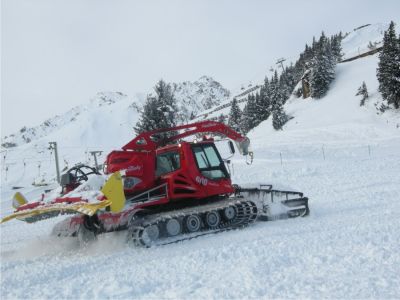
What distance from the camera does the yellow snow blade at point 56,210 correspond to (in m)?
8.00

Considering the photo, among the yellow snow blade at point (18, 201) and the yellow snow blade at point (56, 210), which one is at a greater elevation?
the yellow snow blade at point (18, 201)

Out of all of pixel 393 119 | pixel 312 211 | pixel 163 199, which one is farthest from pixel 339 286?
pixel 393 119

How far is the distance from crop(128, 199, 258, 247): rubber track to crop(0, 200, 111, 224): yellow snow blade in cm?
A: 102

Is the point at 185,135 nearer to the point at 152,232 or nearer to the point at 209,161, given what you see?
the point at 209,161

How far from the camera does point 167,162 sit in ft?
34.2

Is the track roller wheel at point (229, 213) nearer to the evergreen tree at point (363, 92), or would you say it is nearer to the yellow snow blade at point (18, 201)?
the yellow snow blade at point (18, 201)

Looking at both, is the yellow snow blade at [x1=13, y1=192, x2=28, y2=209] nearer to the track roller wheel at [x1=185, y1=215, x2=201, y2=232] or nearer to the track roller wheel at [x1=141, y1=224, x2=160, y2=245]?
the track roller wheel at [x1=141, y1=224, x2=160, y2=245]

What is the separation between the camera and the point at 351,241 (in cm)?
754

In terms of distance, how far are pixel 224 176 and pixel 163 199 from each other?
200 centimetres

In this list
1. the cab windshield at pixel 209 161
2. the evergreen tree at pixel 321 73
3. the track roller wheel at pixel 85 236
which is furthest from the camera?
the evergreen tree at pixel 321 73

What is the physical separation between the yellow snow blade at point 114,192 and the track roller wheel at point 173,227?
4.13 ft

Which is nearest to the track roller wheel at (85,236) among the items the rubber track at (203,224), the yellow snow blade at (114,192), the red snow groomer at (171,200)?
the red snow groomer at (171,200)

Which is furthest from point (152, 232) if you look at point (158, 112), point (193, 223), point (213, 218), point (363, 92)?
point (363, 92)

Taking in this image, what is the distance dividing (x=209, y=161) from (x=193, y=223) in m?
1.87
